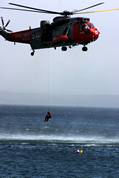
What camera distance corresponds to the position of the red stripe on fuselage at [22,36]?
86062 mm

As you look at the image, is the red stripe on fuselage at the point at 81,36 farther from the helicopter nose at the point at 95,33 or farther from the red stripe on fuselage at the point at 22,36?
the red stripe on fuselage at the point at 22,36

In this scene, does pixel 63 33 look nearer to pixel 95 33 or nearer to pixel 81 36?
pixel 81 36

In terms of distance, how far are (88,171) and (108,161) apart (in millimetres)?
13308

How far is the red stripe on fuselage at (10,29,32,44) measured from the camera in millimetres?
86062

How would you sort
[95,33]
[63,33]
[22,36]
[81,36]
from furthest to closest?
[22,36], [63,33], [81,36], [95,33]

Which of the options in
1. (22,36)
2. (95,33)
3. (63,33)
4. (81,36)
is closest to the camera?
(95,33)

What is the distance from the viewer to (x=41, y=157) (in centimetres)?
12900

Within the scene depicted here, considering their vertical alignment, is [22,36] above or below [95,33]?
above

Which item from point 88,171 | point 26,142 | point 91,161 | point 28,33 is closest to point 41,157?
point 91,161

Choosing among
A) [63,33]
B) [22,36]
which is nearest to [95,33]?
[63,33]

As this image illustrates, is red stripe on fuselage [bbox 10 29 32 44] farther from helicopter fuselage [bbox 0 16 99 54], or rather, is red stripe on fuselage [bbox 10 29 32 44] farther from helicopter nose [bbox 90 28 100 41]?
helicopter nose [bbox 90 28 100 41]

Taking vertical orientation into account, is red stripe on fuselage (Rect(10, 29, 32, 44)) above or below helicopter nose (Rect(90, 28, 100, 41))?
above

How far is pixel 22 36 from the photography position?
8662 cm

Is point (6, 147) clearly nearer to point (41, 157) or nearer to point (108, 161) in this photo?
point (41, 157)
